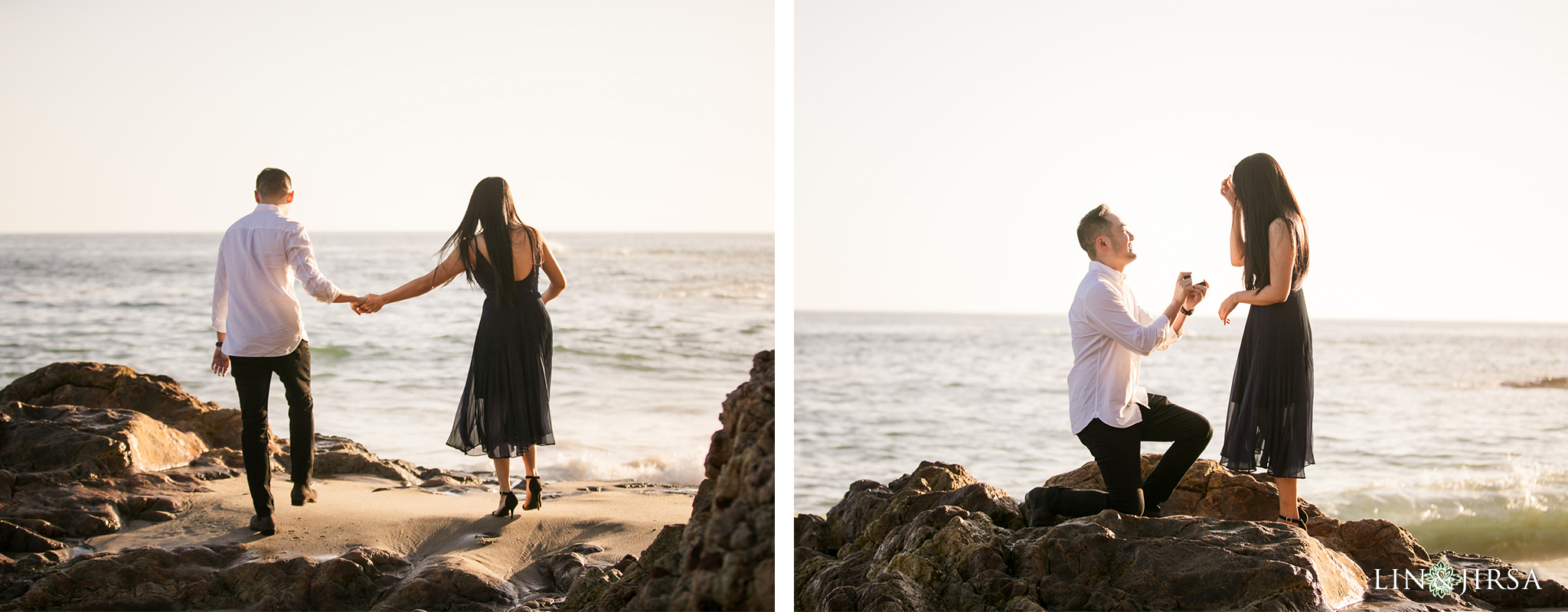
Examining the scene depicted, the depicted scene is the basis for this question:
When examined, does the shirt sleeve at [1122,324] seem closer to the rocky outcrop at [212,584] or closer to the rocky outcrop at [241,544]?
the rocky outcrop at [241,544]

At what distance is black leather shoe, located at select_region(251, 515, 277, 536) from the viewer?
368 centimetres

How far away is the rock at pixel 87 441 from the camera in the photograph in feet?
13.8

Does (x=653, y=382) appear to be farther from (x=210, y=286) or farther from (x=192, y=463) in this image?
(x=210, y=286)

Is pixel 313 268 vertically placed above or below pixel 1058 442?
above

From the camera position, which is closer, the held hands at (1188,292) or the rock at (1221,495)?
the held hands at (1188,292)

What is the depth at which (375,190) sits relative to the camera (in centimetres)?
1847

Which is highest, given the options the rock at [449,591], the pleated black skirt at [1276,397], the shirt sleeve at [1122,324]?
the shirt sleeve at [1122,324]

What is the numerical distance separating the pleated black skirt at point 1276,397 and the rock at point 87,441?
5.15 m

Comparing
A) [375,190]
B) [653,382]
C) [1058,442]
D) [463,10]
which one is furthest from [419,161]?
[1058,442]

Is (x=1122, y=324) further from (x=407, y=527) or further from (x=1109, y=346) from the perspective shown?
(x=407, y=527)

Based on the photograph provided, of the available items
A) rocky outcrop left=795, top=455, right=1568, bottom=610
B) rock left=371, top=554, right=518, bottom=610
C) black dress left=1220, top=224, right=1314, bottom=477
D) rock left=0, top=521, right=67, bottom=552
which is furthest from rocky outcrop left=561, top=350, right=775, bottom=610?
rock left=0, top=521, right=67, bottom=552

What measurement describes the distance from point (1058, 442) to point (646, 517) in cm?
1069

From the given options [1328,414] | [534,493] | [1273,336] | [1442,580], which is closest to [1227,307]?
[1273,336]

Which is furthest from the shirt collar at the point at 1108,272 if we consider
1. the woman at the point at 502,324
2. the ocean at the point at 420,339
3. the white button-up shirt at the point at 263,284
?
the ocean at the point at 420,339
